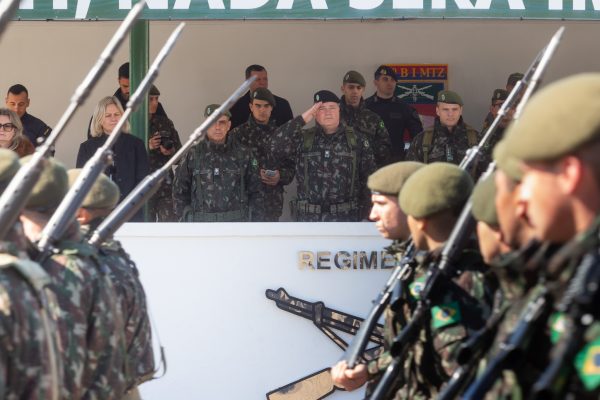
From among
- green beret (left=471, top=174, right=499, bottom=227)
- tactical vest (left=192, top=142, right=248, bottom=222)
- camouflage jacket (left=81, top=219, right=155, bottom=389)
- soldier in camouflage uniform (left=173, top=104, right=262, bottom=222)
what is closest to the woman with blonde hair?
soldier in camouflage uniform (left=173, top=104, right=262, bottom=222)

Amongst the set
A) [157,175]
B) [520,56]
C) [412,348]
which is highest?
[520,56]

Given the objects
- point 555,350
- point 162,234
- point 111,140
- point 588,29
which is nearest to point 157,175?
point 111,140

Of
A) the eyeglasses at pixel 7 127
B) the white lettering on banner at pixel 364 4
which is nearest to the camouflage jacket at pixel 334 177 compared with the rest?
the white lettering on banner at pixel 364 4

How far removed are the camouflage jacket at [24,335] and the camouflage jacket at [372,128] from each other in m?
6.26

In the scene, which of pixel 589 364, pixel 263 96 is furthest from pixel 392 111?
pixel 589 364

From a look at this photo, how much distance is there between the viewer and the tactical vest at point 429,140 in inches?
364

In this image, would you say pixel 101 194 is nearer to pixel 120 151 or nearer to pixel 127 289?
pixel 127 289

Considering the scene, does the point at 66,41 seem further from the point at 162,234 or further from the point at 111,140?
the point at 111,140

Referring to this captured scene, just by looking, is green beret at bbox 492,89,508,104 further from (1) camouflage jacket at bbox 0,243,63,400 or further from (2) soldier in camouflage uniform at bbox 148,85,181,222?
(1) camouflage jacket at bbox 0,243,63,400

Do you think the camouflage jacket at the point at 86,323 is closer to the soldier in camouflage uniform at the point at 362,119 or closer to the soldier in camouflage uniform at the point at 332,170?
the soldier in camouflage uniform at the point at 332,170

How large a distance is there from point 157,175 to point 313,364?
9.17 feet

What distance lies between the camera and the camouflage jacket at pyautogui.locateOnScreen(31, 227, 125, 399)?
13.2 ft

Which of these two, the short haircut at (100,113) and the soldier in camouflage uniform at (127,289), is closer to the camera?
the soldier in camouflage uniform at (127,289)

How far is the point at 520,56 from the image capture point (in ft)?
37.1
